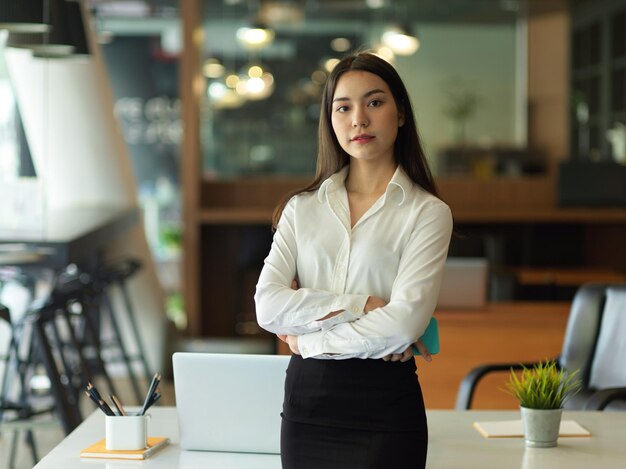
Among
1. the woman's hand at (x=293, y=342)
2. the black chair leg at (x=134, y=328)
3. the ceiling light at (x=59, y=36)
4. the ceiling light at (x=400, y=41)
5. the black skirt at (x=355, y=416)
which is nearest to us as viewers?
the black skirt at (x=355, y=416)

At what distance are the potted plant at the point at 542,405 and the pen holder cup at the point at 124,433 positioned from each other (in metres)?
0.86

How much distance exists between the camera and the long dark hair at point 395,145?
2209mm

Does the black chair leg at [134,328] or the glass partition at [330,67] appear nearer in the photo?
the black chair leg at [134,328]

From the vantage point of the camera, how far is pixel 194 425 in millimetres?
2291

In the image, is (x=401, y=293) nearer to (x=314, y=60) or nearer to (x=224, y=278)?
(x=224, y=278)

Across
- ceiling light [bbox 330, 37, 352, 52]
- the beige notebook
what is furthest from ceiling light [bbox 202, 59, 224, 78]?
the beige notebook

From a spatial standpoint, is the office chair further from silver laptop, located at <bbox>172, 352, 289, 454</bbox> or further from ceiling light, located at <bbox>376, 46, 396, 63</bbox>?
ceiling light, located at <bbox>376, 46, 396, 63</bbox>

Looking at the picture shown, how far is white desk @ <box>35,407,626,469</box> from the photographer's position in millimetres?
2215

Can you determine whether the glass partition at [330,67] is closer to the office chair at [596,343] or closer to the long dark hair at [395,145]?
the office chair at [596,343]

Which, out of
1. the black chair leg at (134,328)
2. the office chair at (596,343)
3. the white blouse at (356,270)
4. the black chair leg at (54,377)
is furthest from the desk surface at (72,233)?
the white blouse at (356,270)

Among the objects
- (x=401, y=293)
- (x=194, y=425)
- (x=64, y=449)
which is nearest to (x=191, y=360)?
(x=194, y=425)

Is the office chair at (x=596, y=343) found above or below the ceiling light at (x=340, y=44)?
below

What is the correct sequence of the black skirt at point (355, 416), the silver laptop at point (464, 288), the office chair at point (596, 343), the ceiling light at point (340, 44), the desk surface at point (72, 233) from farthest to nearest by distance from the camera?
the ceiling light at point (340, 44), the desk surface at point (72, 233), the silver laptop at point (464, 288), the office chair at point (596, 343), the black skirt at point (355, 416)

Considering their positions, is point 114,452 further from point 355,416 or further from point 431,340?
point 431,340
